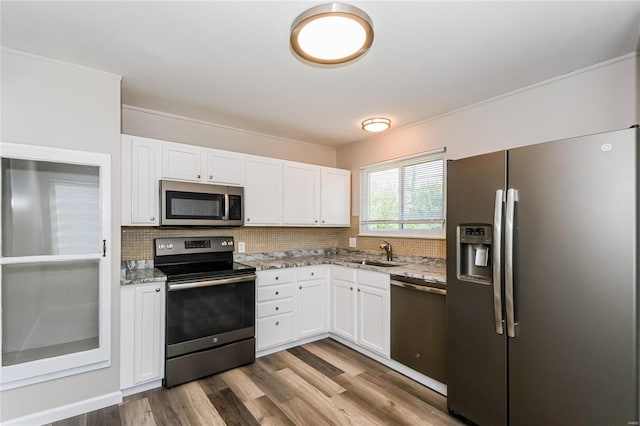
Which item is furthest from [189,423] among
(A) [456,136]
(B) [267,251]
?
(A) [456,136]

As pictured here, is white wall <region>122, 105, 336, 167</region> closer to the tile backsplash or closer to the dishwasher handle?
the tile backsplash

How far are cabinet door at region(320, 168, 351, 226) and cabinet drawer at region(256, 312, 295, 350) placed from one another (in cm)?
125

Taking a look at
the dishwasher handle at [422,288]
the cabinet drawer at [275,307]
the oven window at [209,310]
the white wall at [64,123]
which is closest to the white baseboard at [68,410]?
the white wall at [64,123]

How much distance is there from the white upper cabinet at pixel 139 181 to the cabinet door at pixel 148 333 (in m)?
0.60

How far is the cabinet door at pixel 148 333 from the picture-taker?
94.7 inches

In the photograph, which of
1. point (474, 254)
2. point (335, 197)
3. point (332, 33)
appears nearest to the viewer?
point (332, 33)

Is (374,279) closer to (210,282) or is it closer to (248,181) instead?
(210,282)

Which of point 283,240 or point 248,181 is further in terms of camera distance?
point 283,240

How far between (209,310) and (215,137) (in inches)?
74.5

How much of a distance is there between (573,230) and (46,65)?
3.32 meters

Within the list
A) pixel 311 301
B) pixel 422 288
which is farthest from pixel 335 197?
pixel 422 288

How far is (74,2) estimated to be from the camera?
1576 mm

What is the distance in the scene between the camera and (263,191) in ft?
11.2

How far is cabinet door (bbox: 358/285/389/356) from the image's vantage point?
9.49ft
